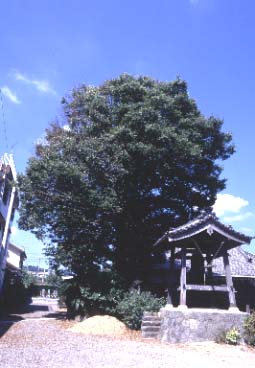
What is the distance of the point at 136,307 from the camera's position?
17.6m

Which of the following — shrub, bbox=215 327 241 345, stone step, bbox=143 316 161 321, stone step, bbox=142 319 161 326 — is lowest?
shrub, bbox=215 327 241 345

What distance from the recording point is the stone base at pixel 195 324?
48.1ft

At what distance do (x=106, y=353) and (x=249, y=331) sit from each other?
662 centimetres

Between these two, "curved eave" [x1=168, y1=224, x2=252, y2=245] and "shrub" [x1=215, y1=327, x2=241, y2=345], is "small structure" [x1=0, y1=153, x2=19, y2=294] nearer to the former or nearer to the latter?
"curved eave" [x1=168, y1=224, x2=252, y2=245]

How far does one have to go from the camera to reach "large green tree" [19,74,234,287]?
20.9 m

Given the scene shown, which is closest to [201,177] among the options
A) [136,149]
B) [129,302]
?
[136,149]

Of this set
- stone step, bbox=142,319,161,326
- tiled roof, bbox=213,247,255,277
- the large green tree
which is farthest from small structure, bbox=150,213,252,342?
tiled roof, bbox=213,247,255,277

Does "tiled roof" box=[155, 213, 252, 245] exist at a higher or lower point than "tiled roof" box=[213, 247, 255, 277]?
higher

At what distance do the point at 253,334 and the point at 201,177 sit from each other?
434 inches

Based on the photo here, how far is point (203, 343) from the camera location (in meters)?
14.2

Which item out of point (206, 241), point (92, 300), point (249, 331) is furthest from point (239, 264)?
point (92, 300)

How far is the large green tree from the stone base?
7.33 m

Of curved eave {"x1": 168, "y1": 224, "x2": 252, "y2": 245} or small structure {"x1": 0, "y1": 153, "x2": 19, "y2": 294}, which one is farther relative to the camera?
small structure {"x1": 0, "y1": 153, "x2": 19, "y2": 294}

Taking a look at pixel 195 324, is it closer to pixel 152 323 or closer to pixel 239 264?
pixel 152 323
